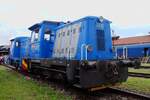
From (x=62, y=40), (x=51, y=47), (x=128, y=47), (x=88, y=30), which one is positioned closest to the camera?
(x=88, y=30)

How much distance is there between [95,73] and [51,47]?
5107mm

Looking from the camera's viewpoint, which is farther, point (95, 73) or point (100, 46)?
point (100, 46)

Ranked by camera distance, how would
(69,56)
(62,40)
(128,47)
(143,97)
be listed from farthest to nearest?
(128,47)
(62,40)
(69,56)
(143,97)

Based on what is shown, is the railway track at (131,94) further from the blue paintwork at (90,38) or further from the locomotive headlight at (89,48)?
the locomotive headlight at (89,48)

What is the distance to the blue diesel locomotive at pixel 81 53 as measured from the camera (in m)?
10.1

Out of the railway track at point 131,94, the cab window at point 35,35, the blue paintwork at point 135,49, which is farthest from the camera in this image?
the blue paintwork at point 135,49

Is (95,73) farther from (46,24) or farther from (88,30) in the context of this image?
(46,24)

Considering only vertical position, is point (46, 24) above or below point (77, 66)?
above

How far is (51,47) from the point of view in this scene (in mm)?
14703

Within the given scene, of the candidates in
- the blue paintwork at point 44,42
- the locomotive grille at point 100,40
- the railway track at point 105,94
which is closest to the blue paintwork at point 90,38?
the locomotive grille at point 100,40

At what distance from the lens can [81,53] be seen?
10953 millimetres

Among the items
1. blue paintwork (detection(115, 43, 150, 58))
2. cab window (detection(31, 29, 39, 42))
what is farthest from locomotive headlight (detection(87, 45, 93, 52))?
blue paintwork (detection(115, 43, 150, 58))

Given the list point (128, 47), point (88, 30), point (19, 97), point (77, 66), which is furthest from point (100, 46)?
point (128, 47)

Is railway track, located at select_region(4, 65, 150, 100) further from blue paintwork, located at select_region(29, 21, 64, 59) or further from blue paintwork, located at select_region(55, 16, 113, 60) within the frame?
blue paintwork, located at select_region(29, 21, 64, 59)
